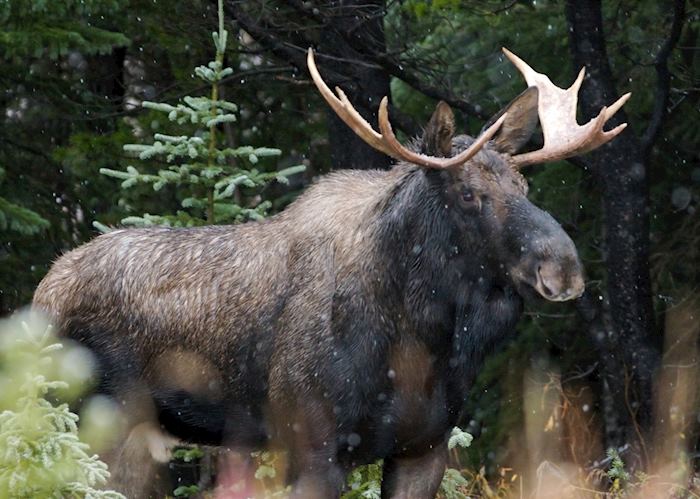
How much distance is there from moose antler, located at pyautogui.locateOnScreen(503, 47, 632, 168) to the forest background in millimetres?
2878

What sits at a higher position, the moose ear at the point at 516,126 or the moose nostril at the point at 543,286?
the moose ear at the point at 516,126

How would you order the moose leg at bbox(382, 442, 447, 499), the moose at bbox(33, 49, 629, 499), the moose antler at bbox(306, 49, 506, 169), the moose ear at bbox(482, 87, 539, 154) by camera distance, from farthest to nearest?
the moose ear at bbox(482, 87, 539, 154) < the moose leg at bbox(382, 442, 447, 499) < the moose at bbox(33, 49, 629, 499) < the moose antler at bbox(306, 49, 506, 169)

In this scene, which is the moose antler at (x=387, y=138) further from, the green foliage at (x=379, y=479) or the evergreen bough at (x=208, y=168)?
the evergreen bough at (x=208, y=168)

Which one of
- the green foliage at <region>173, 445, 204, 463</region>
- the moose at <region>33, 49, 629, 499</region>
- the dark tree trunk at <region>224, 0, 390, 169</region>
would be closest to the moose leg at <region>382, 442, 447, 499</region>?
the moose at <region>33, 49, 629, 499</region>

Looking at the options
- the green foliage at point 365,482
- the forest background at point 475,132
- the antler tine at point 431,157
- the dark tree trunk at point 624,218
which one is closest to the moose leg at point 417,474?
the green foliage at point 365,482

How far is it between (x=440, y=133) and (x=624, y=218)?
4.99 meters

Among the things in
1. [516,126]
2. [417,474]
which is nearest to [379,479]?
[417,474]

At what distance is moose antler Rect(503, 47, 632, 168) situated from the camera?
6.33m

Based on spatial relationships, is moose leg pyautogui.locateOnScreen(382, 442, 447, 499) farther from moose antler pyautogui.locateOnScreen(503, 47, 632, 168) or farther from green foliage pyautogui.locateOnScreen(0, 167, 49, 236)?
green foliage pyautogui.locateOnScreen(0, 167, 49, 236)

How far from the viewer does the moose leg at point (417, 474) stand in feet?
20.8

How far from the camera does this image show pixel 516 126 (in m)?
6.47

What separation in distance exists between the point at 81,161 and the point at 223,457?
403 centimetres

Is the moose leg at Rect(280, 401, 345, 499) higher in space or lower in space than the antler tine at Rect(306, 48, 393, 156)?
lower

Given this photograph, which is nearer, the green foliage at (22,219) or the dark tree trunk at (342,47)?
the green foliage at (22,219)
